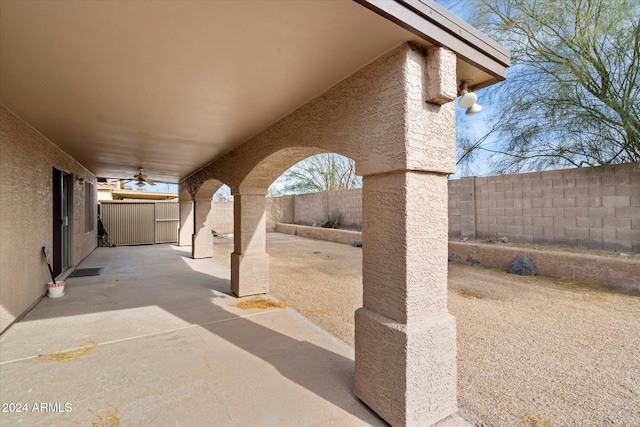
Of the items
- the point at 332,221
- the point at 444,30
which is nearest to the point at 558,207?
the point at 444,30

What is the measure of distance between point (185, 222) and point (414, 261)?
35.5 ft

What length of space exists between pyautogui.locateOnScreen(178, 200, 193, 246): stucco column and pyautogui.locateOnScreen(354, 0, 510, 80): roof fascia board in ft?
33.5

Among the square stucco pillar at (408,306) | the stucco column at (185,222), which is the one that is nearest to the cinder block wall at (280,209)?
the stucco column at (185,222)

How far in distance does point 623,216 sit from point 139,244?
1476cm

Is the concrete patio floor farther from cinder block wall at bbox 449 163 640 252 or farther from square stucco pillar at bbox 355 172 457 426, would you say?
cinder block wall at bbox 449 163 640 252

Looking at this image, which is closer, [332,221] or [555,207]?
[555,207]

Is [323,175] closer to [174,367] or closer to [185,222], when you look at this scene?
[185,222]

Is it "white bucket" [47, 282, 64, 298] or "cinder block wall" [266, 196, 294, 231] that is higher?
"cinder block wall" [266, 196, 294, 231]

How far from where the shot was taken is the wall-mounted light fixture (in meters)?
2.37

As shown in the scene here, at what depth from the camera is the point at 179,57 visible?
2.19 metres

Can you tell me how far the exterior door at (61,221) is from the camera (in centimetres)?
594

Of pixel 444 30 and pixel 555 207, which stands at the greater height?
pixel 444 30

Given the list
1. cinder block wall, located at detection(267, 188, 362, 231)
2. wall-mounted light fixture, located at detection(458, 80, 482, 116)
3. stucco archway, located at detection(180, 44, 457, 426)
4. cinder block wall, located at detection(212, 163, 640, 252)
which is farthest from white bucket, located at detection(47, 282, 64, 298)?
cinder block wall, located at detection(267, 188, 362, 231)

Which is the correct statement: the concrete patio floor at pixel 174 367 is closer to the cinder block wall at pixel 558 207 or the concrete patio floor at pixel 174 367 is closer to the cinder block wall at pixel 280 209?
the cinder block wall at pixel 558 207
